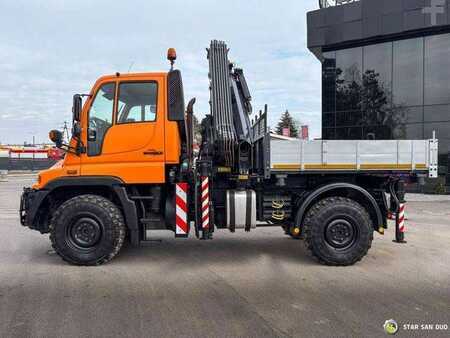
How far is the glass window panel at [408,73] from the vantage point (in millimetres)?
20000

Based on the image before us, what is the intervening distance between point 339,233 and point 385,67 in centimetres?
1783

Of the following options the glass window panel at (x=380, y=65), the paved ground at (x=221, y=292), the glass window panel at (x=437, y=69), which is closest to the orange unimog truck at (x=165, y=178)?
the paved ground at (x=221, y=292)

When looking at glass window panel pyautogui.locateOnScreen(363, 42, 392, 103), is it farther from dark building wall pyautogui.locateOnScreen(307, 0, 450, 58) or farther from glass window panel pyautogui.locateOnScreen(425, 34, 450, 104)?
glass window panel pyautogui.locateOnScreen(425, 34, 450, 104)

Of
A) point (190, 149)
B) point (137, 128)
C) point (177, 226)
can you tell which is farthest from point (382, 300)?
point (137, 128)

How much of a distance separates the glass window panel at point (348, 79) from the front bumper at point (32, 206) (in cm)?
1908

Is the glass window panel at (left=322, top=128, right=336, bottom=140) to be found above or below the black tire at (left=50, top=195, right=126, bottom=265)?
above

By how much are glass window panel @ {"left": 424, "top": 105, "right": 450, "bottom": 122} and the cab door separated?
18179mm

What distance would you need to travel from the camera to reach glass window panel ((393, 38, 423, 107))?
65.6 feet

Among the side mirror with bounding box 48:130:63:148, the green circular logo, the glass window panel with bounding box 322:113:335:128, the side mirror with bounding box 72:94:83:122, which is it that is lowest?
the green circular logo

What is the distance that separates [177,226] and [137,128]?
168cm

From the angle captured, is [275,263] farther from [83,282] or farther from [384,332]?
[83,282]

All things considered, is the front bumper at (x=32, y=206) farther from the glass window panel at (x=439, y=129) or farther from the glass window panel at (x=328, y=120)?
the glass window panel at (x=439, y=129)

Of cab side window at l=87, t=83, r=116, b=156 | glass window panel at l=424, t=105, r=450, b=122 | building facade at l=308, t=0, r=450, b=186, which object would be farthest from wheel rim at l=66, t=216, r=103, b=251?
glass window panel at l=424, t=105, r=450, b=122

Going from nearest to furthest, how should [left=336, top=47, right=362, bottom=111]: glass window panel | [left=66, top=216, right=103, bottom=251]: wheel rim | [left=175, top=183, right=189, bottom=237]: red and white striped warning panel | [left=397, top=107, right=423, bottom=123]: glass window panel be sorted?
[left=66, top=216, right=103, bottom=251]: wheel rim, [left=175, top=183, right=189, bottom=237]: red and white striped warning panel, [left=397, top=107, right=423, bottom=123]: glass window panel, [left=336, top=47, right=362, bottom=111]: glass window panel
